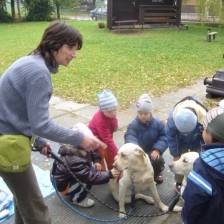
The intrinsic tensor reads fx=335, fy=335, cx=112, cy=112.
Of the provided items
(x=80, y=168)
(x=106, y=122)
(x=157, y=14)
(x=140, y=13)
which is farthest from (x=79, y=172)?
(x=157, y=14)

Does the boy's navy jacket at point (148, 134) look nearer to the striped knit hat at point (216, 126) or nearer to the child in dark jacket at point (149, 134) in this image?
the child in dark jacket at point (149, 134)

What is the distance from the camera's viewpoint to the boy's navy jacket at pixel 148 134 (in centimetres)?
394

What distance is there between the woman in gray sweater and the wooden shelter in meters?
21.0

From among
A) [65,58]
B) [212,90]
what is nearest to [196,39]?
[212,90]

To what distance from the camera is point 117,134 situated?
5680 millimetres

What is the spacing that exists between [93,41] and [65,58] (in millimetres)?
16110

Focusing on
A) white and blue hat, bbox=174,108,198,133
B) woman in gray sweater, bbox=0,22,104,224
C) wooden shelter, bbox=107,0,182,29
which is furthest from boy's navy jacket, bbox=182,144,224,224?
wooden shelter, bbox=107,0,182,29

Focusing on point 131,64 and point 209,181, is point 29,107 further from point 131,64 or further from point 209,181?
point 131,64

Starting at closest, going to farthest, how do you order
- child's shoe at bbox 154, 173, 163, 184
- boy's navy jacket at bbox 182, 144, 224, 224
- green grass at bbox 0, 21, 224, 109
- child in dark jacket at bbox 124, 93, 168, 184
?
boy's navy jacket at bbox 182, 144, 224, 224 → child in dark jacket at bbox 124, 93, 168, 184 → child's shoe at bbox 154, 173, 163, 184 → green grass at bbox 0, 21, 224, 109

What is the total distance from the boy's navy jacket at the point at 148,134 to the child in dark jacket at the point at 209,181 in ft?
5.68

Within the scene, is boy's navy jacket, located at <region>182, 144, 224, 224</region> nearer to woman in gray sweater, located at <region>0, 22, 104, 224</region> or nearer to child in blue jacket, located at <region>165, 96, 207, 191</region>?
woman in gray sweater, located at <region>0, 22, 104, 224</region>

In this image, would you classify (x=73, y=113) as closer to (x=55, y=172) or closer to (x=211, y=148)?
(x=55, y=172)

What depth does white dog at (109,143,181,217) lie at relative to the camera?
3264mm

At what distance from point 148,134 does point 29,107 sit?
2006 mm
